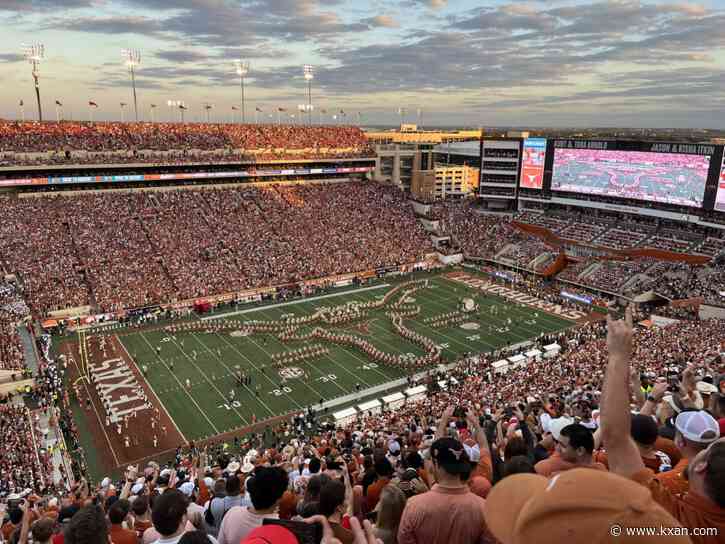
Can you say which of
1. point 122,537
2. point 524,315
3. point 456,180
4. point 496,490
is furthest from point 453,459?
point 456,180

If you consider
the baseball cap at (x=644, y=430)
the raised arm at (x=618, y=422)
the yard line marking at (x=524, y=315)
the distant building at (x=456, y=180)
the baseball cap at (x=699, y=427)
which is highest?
the raised arm at (x=618, y=422)

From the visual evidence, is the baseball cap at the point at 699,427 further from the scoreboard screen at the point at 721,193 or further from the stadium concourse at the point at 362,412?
the scoreboard screen at the point at 721,193

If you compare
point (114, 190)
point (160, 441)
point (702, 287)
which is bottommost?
point (160, 441)

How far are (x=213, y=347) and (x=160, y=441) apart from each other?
8524 mm

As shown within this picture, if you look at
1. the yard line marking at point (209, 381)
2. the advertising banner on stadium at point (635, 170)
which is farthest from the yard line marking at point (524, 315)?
the yard line marking at point (209, 381)

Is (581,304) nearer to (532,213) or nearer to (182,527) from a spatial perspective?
(532,213)

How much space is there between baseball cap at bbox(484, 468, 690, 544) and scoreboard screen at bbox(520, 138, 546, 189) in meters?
49.8

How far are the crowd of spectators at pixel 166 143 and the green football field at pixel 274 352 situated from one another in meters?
20.7

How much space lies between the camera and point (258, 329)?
98.0 feet

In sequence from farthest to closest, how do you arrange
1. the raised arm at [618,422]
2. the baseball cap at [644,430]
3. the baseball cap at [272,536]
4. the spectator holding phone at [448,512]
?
1. the baseball cap at [644,430]
2. the spectator holding phone at [448,512]
3. the raised arm at [618,422]
4. the baseball cap at [272,536]

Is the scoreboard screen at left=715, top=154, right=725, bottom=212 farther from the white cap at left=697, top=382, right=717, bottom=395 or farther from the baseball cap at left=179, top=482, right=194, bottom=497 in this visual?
the baseball cap at left=179, top=482, right=194, bottom=497

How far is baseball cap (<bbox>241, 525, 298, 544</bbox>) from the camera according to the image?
2463 mm

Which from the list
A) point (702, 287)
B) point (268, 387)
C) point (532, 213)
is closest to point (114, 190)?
point (268, 387)

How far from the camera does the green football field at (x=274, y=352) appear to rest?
21844 mm
